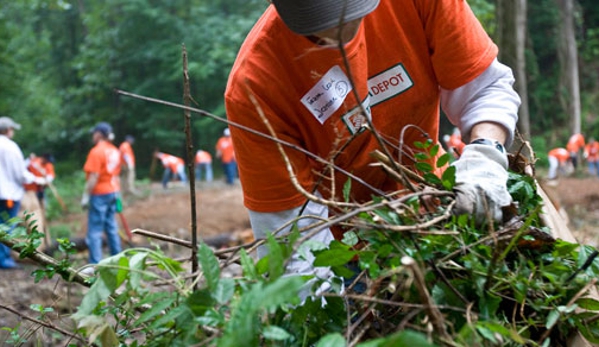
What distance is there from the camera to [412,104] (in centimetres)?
195

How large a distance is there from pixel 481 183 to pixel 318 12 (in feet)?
1.94

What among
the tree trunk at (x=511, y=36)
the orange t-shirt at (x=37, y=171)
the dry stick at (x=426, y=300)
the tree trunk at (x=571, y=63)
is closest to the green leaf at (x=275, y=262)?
the dry stick at (x=426, y=300)

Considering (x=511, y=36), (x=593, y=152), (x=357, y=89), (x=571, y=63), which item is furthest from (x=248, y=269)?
(x=571, y=63)

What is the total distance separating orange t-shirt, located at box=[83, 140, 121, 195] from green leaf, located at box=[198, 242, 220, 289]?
6.50 meters

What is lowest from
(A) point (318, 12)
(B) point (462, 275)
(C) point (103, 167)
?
(C) point (103, 167)

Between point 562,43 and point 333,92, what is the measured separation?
23380 millimetres

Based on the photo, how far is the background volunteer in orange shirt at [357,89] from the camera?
1776mm

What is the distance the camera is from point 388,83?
1888 millimetres

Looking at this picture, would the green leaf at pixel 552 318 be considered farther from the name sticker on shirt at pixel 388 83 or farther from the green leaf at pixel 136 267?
the name sticker on shirt at pixel 388 83

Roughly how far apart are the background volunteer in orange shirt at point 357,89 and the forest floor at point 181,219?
3.18 metres

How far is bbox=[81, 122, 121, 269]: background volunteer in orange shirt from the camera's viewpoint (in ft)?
23.2

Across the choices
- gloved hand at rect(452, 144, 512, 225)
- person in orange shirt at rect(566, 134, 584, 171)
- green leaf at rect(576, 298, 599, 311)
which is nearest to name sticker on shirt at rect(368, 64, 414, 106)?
gloved hand at rect(452, 144, 512, 225)

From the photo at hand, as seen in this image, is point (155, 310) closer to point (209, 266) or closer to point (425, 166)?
point (209, 266)

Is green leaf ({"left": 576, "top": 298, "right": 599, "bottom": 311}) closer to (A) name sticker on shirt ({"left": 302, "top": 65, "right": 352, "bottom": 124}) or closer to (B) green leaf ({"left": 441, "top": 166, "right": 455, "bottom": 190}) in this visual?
(B) green leaf ({"left": 441, "top": 166, "right": 455, "bottom": 190})
